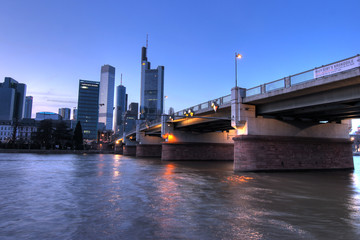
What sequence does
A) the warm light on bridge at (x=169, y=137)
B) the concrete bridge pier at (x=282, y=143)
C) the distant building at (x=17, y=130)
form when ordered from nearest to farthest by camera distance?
the concrete bridge pier at (x=282, y=143), the warm light on bridge at (x=169, y=137), the distant building at (x=17, y=130)

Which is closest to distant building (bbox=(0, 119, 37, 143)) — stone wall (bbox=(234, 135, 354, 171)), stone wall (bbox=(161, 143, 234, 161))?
stone wall (bbox=(161, 143, 234, 161))

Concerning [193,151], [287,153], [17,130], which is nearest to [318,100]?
[287,153]

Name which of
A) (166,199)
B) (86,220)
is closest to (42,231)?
(86,220)

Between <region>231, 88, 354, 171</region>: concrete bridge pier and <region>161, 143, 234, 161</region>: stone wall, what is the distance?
24.8 m

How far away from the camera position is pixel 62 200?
37.3 feet

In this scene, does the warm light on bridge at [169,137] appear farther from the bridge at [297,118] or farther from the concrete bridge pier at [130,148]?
the concrete bridge pier at [130,148]

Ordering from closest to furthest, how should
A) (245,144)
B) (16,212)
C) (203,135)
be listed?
1. (16,212)
2. (245,144)
3. (203,135)

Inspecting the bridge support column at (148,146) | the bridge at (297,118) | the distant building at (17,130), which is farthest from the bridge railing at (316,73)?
the distant building at (17,130)

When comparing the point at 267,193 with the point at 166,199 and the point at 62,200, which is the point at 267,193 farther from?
the point at 62,200

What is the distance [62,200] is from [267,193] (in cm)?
1023

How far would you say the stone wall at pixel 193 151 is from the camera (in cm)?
5094

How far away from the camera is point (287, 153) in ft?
87.4

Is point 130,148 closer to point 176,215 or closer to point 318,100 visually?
point 318,100

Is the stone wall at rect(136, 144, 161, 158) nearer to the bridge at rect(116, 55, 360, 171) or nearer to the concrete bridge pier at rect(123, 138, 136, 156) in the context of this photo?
the concrete bridge pier at rect(123, 138, 136, 156)
